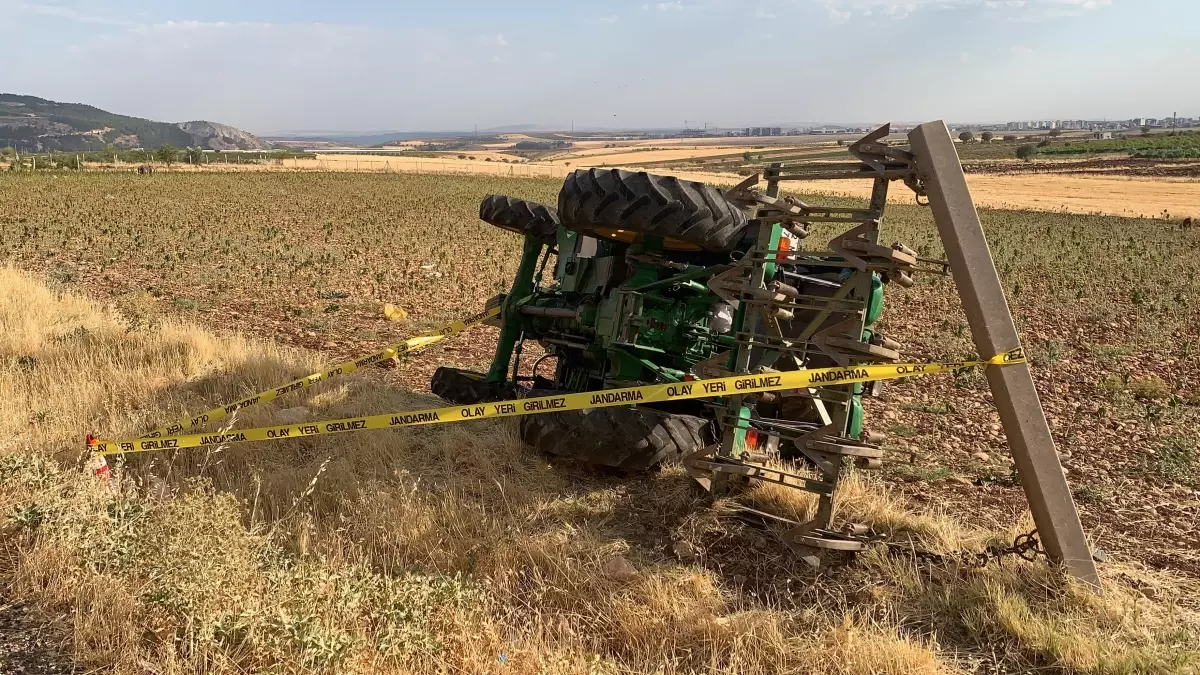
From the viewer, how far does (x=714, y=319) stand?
5.73 meters

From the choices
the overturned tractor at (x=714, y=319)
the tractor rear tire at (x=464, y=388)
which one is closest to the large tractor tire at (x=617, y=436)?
the overturned tractor at (x=714, y=319)

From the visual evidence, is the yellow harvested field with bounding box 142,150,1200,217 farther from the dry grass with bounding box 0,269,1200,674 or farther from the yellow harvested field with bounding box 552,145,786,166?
the yellow harvested field with bounding box 552,145,786,166

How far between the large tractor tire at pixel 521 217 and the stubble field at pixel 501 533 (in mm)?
1726

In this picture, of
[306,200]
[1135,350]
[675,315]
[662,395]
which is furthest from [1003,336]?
[306,200]

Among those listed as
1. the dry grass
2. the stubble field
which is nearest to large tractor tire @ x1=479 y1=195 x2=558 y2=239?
the stubble field

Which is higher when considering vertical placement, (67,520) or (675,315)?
(675,315)

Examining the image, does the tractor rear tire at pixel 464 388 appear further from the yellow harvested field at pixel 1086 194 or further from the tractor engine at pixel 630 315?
the yellow harvested field at pixel 1086 194

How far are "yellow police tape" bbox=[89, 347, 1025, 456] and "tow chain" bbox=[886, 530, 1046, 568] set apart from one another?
92 centimetres

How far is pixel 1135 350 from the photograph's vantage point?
9.76 metres

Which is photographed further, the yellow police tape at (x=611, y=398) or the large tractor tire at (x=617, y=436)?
the large tractor tire at (x=617, y=436)

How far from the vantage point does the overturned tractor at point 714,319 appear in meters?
4.13

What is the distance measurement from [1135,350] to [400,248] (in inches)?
544

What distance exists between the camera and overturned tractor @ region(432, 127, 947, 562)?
13.6 feet

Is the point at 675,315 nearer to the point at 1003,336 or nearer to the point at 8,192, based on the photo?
the point at 1003,336
